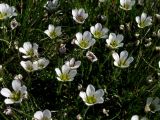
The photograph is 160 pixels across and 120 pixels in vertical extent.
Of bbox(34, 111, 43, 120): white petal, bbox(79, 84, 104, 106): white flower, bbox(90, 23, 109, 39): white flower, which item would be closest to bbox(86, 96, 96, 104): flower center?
bbox(79, 84, 104, 106): white flower

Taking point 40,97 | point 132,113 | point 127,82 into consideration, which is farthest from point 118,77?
point 40,97

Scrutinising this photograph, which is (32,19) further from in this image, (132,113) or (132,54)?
(132,113)

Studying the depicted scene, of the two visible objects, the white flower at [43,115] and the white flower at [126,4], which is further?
the white flower at [126,4]

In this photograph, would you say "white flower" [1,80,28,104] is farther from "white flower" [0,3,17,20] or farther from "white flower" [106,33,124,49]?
"white flower" [106,33,124,49]

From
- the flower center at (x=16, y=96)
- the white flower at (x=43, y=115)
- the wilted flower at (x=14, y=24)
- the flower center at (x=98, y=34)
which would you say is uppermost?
the wilted flower at (x=14, y=24)

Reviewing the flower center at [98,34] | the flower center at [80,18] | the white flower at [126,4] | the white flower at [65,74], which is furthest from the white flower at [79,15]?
the white flower at [65,74]

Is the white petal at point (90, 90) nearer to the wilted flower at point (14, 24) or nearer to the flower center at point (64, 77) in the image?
the flower center at point (64, 77)
